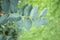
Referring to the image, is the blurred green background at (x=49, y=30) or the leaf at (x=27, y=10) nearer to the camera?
the leaf at (x=27, y=10)

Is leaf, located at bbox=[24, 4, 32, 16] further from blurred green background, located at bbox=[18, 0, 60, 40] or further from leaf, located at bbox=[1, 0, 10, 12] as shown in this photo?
blurred green background, located at bbox=[18, 0, 60, 40]

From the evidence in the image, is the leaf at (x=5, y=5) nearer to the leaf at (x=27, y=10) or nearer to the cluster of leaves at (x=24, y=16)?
the cluster of leaves at (x=24, y=16)

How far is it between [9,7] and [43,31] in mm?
2209

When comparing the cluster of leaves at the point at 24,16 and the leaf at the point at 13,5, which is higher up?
the leaf at the point at 13,5

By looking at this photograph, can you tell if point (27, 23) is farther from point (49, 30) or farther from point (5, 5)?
point (49, 30)

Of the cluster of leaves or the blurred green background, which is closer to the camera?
the cluster of leaves

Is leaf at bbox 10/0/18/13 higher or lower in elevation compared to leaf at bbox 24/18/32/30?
higher

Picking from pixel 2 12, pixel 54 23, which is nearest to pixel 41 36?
pixel 54 23

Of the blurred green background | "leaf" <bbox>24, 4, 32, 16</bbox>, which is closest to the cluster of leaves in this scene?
"leaf" <bbox>24, 4, 32, 16</bbox>

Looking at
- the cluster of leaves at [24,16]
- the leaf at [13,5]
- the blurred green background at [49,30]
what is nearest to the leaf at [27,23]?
the cluster of leaves at [24,16]

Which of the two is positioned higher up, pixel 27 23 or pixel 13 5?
pixel 13 5

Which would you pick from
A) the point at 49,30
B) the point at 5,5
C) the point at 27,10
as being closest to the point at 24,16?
the point at 27,10

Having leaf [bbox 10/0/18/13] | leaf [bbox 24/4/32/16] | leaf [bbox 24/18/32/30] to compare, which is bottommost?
leaf [bbox 24/18/32/30]

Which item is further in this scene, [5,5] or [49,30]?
[49,30]
